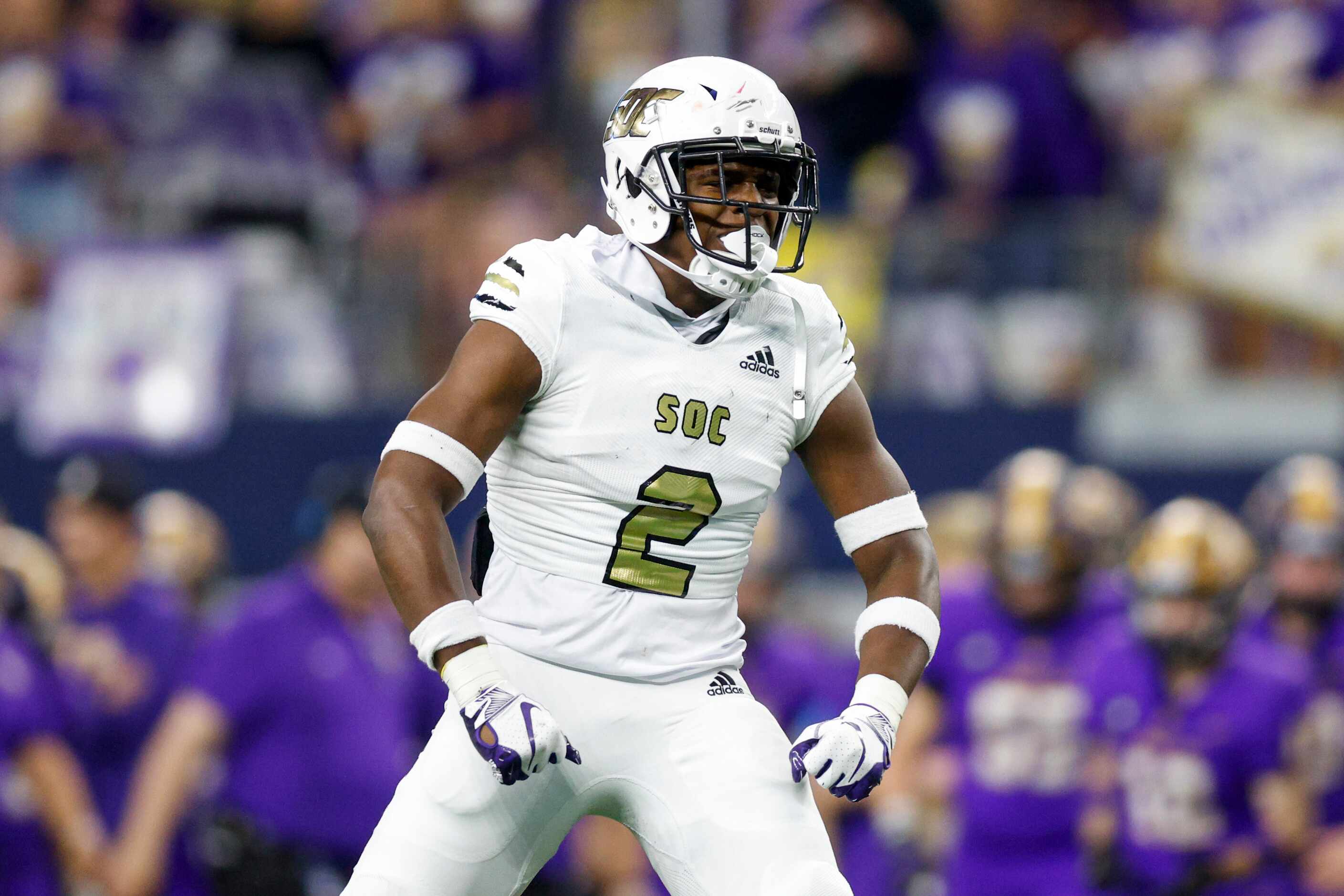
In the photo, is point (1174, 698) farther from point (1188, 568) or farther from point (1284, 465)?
point (1284, 465)

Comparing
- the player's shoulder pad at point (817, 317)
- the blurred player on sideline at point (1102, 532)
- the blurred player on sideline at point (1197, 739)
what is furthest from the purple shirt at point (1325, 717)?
the player's shoulder pad at point (817, 317)

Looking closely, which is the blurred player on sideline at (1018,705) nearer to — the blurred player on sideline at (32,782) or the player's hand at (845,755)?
the blurred player on sideline at (32,782)

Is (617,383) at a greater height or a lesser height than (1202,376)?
greater

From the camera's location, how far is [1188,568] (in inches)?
257

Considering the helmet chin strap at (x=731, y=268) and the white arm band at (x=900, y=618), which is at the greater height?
the helmet chin strap at (x=731, y=268)

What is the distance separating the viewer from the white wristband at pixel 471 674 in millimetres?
3545

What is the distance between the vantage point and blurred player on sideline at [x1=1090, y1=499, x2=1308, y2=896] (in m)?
6.46

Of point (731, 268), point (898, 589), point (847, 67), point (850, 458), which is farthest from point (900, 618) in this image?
point (847, 67)

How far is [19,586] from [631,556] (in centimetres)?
356

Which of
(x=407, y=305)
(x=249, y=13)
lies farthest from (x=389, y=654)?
(x=249, y=13)

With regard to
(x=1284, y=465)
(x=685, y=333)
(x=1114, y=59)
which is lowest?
(x=1284, y=465)

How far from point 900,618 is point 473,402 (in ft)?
3.00

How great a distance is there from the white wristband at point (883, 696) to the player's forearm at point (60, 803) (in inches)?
146

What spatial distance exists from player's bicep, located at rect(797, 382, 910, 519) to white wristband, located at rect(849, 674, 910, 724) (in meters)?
0.34
